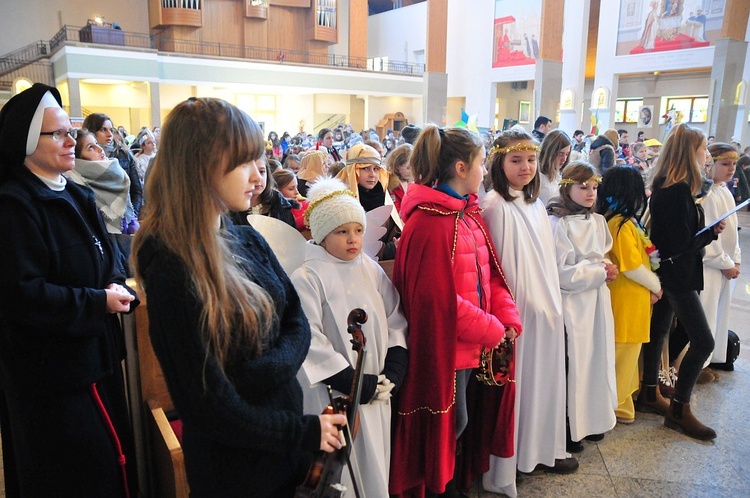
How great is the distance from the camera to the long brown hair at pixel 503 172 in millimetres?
2473

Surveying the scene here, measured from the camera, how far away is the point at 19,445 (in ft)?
5.61

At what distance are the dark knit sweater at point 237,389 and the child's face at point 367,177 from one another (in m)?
2.21

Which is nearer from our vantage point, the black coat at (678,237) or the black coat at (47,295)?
the black coat at (47,295)

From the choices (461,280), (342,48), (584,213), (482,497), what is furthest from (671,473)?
(342,48)

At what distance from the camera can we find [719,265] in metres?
3.43

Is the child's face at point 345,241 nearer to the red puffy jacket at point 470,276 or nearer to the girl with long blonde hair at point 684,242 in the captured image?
the red puffy jacket at point 470,276

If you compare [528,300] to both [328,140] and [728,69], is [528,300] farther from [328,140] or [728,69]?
[728,69]

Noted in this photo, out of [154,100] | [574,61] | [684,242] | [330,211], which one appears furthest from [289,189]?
[574,61]

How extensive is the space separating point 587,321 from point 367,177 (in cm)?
161

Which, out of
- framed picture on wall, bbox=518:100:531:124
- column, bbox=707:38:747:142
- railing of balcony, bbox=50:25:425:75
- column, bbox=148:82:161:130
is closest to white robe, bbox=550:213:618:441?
column, bbox=707:38:747:142

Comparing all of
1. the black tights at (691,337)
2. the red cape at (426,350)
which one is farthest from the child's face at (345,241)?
the black tights at (691,337)

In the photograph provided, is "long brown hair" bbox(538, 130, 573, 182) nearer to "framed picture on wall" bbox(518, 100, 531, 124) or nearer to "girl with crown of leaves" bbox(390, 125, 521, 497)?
"girl with crown of leaves" bbox(390, 125, 521, 497)

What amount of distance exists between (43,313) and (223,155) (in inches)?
35.2

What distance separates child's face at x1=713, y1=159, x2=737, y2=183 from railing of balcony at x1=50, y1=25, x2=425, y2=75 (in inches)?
750
